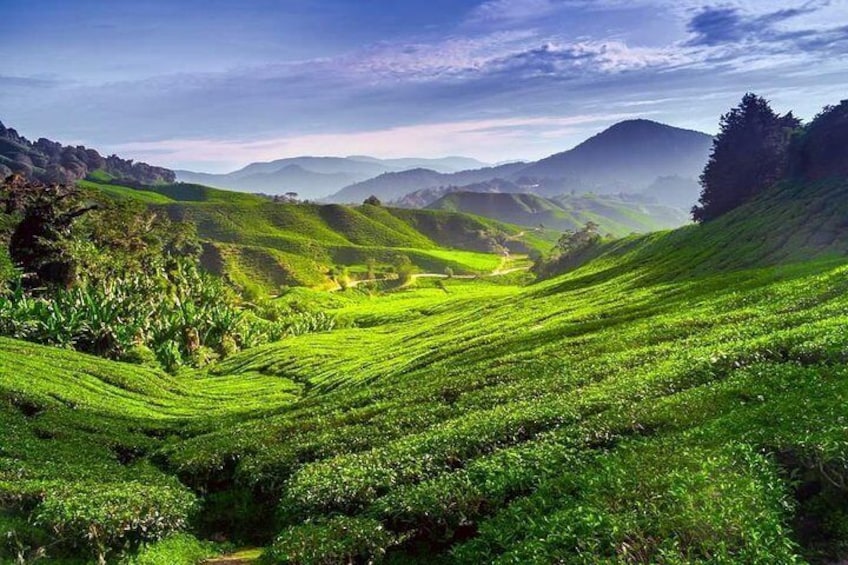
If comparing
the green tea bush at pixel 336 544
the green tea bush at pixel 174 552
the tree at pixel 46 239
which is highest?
the tree at pixel 46 239

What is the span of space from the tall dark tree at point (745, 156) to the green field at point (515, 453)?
266ft

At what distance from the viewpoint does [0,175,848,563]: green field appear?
1650 centimetres

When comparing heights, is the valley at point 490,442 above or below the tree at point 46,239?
below

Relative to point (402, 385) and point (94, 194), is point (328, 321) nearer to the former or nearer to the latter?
point (94, 194)

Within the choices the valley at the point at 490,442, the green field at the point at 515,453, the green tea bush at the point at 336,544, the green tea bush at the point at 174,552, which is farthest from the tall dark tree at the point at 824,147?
the green tea bush at the point at 174,552

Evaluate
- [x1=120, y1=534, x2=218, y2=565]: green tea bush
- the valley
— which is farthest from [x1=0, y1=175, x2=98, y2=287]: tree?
[x1=120, y1=534, x2=218, y2=565]: green tea bush

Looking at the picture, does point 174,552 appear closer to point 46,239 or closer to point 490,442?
point 490,442

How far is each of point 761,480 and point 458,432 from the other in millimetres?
12871

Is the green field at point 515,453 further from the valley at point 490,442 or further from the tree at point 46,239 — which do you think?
the tree at point 46,239

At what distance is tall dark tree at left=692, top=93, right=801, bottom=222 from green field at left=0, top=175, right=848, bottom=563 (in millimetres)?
81206

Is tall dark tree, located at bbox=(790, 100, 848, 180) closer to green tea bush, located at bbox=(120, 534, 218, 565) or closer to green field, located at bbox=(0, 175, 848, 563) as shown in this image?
green field, located at bbox=(0, 175, 848, 563)

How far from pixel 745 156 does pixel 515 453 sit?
13127cm

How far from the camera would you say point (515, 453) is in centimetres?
2244

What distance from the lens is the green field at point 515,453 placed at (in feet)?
54.1
